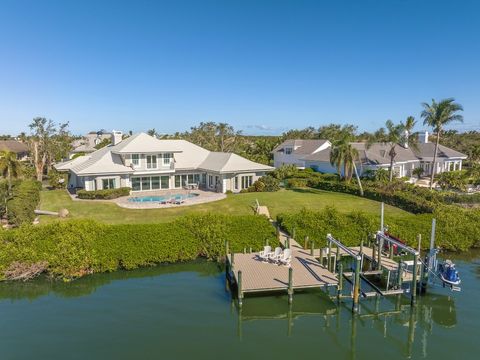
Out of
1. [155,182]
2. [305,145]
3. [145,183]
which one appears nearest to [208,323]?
[145,183]

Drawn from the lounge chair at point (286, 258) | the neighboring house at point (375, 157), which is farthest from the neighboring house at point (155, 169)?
the lounge chair at point (286, 258)

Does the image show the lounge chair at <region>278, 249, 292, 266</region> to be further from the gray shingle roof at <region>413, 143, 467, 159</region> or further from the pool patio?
the gray shingle roof at <region>413, 143, 467, 159</region>

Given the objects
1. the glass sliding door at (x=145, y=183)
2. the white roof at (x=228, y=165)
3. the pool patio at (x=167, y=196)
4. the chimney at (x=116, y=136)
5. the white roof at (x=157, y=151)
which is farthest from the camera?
the chimney at (x=116, y=136)

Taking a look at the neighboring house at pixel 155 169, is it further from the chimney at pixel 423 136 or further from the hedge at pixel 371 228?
the chimney at pixel 423 136

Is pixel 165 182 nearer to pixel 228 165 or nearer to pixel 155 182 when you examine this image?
pixel 155 182

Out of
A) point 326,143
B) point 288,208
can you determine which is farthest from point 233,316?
point 326,143
